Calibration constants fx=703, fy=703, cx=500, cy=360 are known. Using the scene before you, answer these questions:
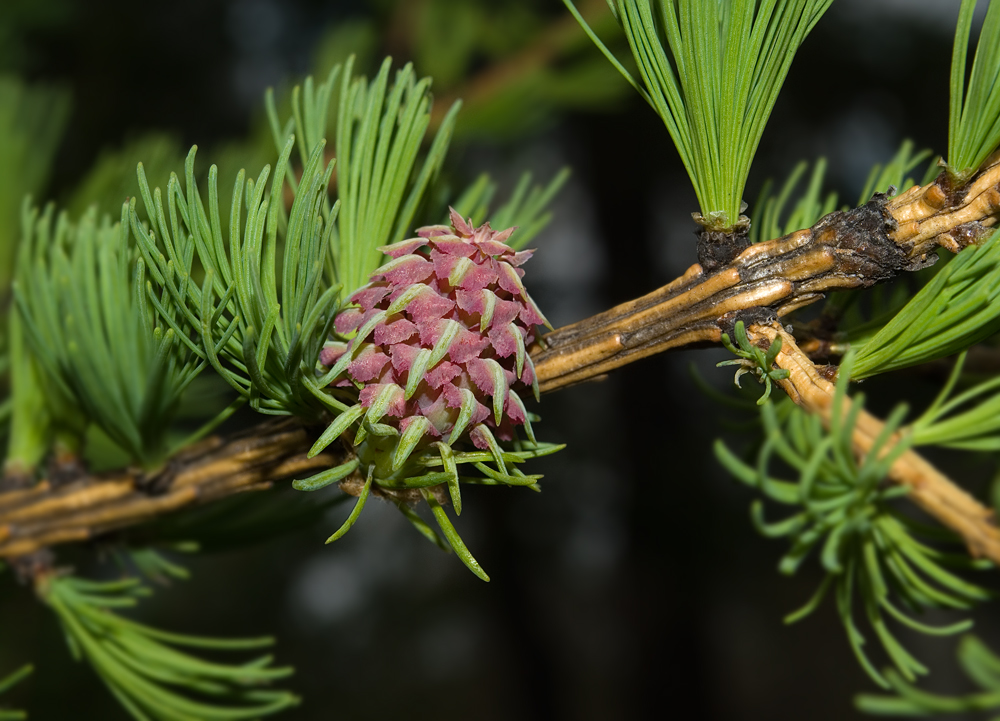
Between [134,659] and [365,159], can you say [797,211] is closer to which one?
[365,159]

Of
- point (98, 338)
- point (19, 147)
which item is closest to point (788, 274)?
point (98, 338)

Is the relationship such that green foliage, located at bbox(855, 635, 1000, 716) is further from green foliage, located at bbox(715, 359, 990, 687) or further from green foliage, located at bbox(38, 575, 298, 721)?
green foliage, located at bbox(38, 575, 298, 721)

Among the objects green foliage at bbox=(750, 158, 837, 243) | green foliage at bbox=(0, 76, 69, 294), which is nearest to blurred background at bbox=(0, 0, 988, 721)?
green foliage at bbox=(0, 76, 69, 294)

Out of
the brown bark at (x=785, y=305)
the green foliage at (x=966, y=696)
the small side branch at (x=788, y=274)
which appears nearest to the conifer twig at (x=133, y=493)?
the brown bark at (x=785, y=305)

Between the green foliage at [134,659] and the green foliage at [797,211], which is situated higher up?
the green foliage at [797,211]

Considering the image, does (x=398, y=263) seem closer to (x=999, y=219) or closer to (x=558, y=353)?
(x=558, y=353)

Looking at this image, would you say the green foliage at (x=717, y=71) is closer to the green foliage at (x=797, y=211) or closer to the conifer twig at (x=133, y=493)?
the green foliage at (x=797, y=211)
